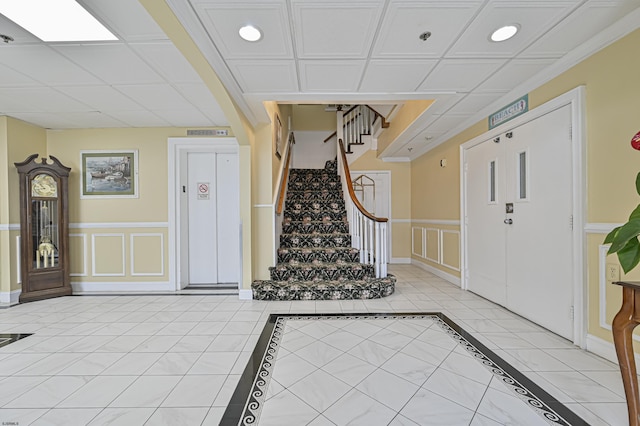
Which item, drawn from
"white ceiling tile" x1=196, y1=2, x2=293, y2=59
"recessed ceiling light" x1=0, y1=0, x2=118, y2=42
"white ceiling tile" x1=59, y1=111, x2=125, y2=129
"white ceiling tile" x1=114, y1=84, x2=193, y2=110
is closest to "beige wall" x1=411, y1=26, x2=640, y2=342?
"white ceiling tile" x1=196, y1=2, x2=293, y2=59

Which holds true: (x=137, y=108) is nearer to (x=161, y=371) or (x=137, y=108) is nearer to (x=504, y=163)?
(x=161, y=371)

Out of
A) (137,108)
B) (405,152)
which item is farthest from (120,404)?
(405,152)

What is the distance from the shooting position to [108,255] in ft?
14.2

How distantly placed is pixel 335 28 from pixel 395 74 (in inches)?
35.4

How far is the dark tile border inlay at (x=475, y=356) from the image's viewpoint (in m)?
1.58

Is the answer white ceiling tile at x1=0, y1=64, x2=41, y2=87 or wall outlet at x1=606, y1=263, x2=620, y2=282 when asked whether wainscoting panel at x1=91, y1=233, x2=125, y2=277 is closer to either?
white ceiling tile at x1=0, y1=64, x2=41, y2=87

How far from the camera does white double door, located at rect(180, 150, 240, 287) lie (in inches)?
182

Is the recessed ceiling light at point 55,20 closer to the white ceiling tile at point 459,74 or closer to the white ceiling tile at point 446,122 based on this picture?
the white ceiling tile at point 459,74

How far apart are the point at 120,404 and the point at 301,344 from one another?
1316mm

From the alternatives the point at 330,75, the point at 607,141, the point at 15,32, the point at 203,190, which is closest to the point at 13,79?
the point at 15,32

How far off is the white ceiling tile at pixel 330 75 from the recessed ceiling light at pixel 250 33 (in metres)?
0.48

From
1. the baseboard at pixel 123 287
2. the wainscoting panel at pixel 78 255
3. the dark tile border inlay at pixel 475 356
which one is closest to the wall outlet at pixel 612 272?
the dark tile border inlay at pixel 475 356

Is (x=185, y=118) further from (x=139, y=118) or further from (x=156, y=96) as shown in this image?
(x=156, y=96)

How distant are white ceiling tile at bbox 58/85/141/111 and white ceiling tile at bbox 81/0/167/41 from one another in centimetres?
121
